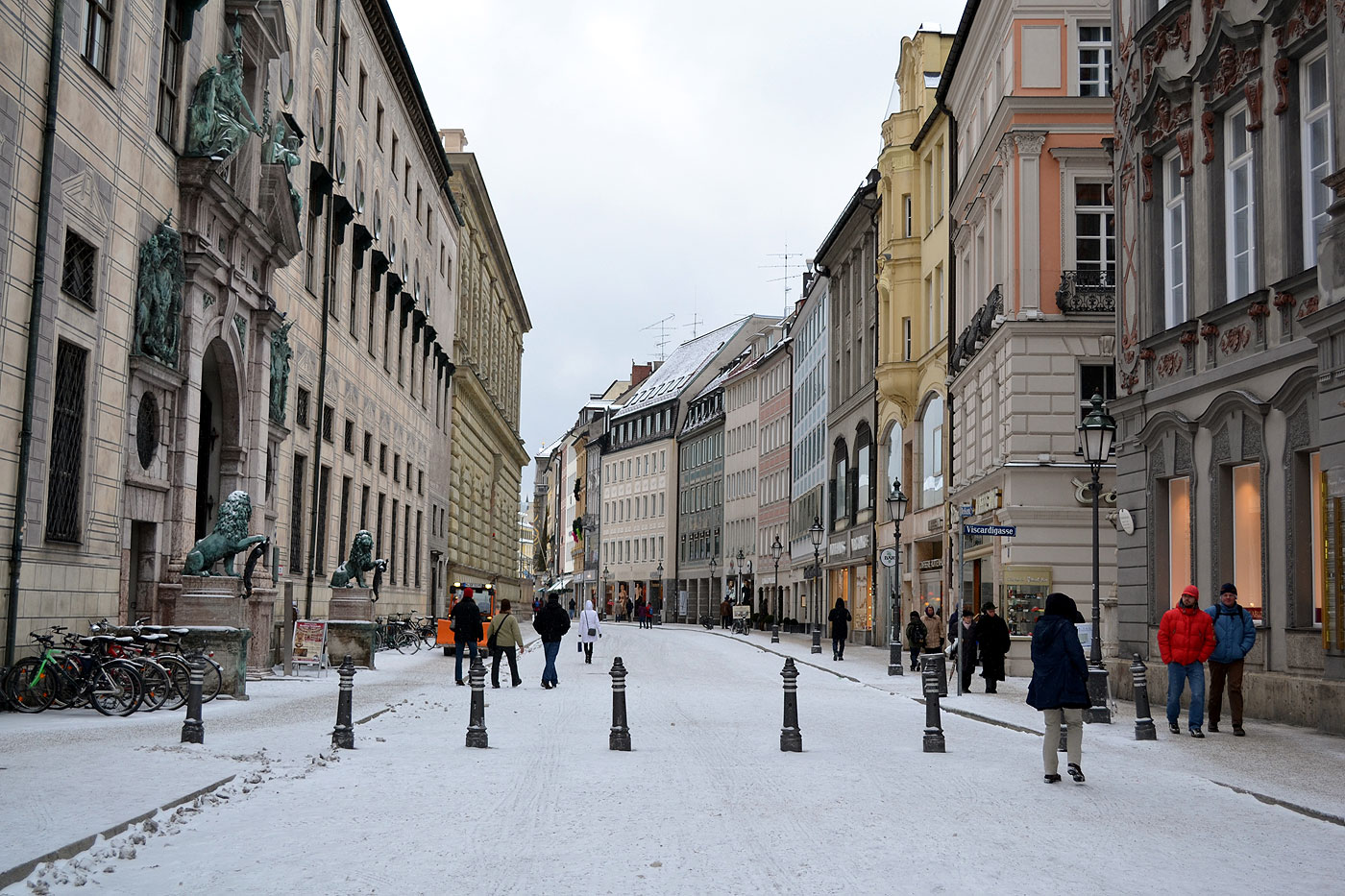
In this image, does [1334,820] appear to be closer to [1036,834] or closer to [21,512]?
[1036,834]

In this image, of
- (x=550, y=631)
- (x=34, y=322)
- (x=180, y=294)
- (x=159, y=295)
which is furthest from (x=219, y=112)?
(x=550, y=631)

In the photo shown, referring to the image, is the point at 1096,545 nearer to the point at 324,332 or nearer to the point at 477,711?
the point at 477,711

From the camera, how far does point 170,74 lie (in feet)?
77.3

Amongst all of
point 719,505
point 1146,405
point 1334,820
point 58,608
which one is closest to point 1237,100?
point 1146,405

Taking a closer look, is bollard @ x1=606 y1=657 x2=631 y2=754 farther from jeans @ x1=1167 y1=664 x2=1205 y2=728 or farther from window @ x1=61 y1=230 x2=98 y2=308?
window @ x1=61 y1=230 x2=98 y2=308

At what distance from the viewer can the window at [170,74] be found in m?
23.1

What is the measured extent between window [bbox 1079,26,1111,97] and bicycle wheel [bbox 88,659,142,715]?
83.0 feet

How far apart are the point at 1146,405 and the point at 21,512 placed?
16.3 metres

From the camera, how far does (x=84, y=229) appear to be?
19688 millimetres

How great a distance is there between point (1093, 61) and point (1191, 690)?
20.9 metres

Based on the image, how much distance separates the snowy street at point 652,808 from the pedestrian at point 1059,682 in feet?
1.20

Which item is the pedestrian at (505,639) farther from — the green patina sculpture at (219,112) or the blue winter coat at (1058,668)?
the blue winter coat at (1058,668)

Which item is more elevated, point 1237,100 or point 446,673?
point 1237,100

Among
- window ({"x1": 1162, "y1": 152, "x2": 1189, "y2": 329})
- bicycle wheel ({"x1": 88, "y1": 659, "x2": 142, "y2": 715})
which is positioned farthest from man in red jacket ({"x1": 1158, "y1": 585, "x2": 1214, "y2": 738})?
bicycle wheel ({"x1": 88, "y1": 659, "x2": 142, "y2": 715})
